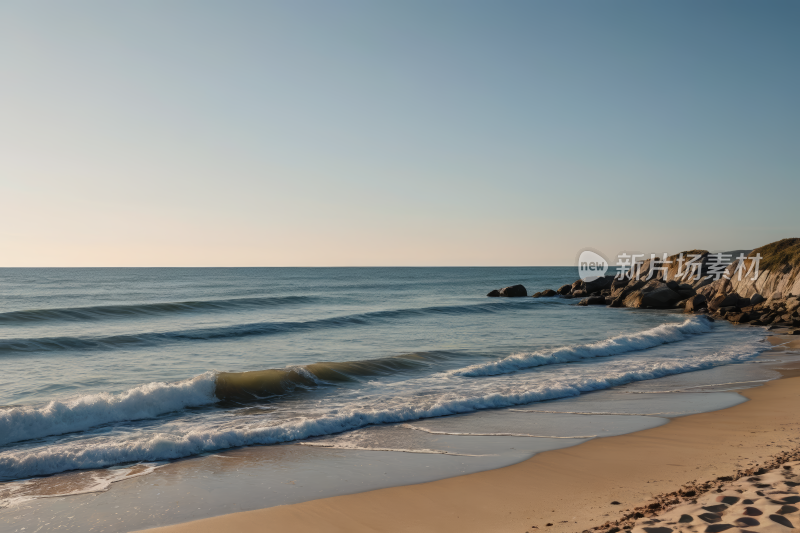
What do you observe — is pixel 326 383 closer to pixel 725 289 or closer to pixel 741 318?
pixel 741 318

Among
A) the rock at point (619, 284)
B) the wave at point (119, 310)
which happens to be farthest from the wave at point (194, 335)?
the rock at point (619, 284)

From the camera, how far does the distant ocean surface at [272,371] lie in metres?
8.65

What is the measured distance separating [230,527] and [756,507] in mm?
5265

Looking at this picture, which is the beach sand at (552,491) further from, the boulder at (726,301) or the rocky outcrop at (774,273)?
the rocky outcrop at (774,273)

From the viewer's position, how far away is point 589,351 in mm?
17484

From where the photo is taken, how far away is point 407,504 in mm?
5703

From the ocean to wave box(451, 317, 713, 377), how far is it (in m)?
0.07

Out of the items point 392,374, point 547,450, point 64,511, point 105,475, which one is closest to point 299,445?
point 105,475

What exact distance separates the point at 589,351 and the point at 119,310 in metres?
28.7

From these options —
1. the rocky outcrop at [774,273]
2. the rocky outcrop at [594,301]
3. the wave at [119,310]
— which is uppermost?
the rocky outcrop at [774,273]

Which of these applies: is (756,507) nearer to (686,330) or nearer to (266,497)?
(266,497)

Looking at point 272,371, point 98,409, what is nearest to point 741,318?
point 272,371

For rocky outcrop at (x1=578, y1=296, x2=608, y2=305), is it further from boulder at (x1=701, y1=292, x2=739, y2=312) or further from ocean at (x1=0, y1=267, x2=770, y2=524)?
ocean at (x1=0, y1=267, x2=770, y2=524)

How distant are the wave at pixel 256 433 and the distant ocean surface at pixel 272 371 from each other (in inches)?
1.0
